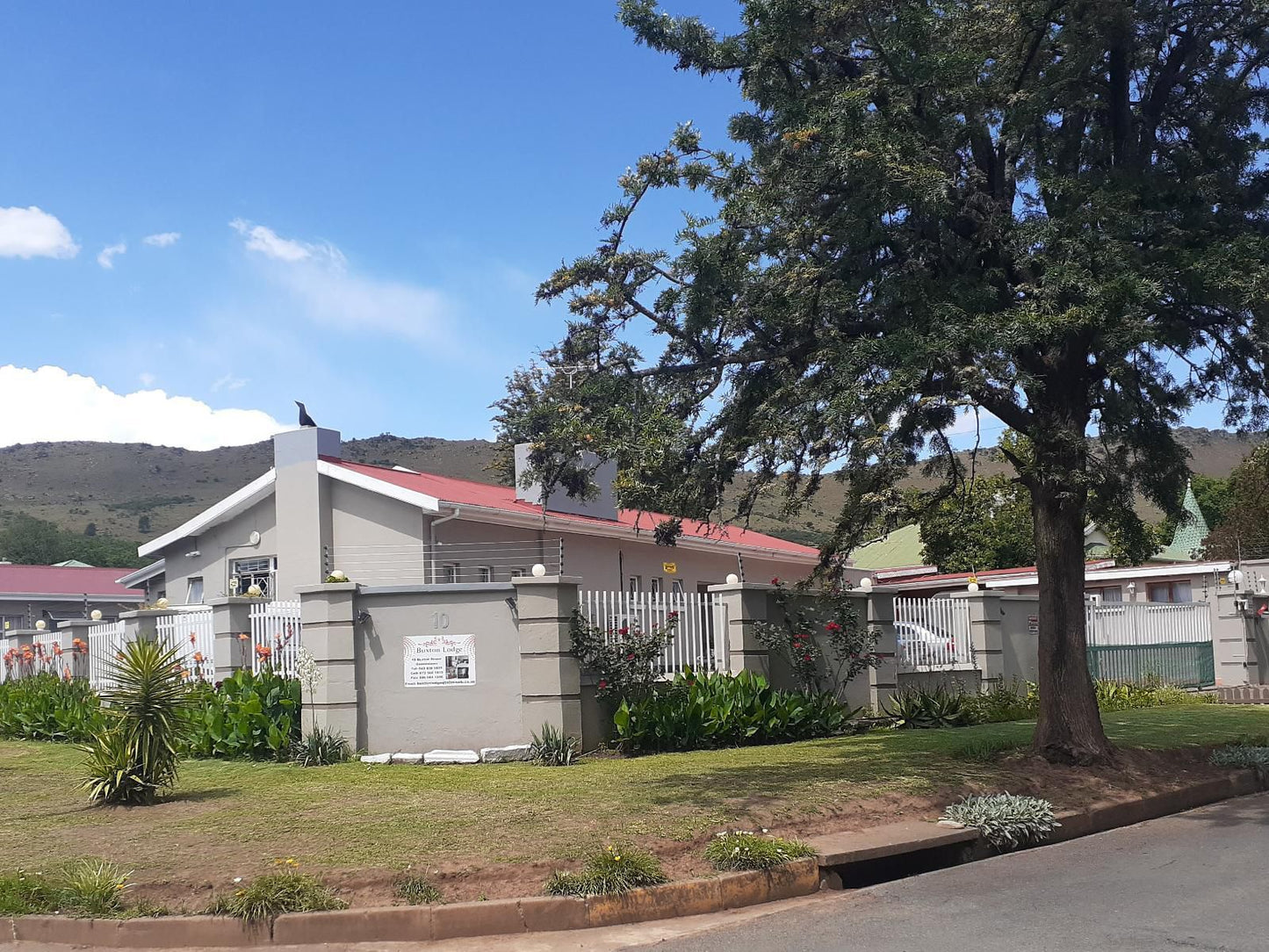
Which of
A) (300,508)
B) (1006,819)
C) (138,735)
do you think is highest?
(300,508)

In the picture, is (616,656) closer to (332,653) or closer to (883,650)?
(332,653)

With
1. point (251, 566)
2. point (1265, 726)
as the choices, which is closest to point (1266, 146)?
point (1265, 726)

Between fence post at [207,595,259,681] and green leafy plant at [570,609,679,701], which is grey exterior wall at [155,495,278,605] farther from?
green leafy plant at [570,609,679,701]

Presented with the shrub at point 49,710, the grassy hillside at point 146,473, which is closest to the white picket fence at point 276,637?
the shrub at point 49,710

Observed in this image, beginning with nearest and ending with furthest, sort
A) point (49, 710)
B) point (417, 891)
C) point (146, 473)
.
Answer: point (417, 891)
point (49, 710)
point (146, 473)

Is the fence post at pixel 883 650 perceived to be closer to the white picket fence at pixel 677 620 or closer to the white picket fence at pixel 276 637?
the white picket fence at pixel 677 620

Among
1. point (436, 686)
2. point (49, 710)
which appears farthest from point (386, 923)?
point (49, 710)

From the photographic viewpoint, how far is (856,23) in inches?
484

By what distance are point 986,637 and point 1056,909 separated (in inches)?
514

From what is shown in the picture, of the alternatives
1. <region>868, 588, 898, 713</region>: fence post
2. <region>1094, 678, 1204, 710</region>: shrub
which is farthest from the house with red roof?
<region>1094, 678, 1204, 710</region>: shrub

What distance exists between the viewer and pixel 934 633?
65.4ft

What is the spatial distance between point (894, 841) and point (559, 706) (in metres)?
5.24

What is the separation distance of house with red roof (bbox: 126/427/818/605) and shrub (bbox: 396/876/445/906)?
11.1m

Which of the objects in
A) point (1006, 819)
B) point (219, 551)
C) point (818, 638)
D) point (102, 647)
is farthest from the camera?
point (219, 551)
